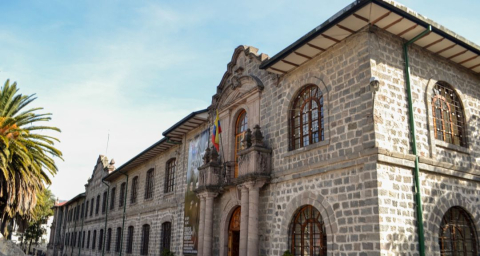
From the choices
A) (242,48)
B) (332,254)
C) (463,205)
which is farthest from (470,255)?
(242,48)

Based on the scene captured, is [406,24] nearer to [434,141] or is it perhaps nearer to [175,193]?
[434,141]

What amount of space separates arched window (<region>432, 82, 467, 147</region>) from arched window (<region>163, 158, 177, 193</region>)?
12.5 meters

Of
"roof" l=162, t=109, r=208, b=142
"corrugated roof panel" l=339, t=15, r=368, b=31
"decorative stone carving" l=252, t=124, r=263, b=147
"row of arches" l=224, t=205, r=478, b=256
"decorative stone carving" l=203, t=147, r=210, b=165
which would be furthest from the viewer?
"roof" l=162, t=109, r=208, b=142

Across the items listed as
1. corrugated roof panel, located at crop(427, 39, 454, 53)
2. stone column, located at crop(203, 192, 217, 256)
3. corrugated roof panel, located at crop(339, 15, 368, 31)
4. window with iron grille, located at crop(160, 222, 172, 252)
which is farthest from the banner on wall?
corrugated roof panel, located at crop(427, 39, 454, 53)

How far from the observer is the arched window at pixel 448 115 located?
10656 millimetres

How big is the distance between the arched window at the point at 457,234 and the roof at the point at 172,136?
31.8 feet

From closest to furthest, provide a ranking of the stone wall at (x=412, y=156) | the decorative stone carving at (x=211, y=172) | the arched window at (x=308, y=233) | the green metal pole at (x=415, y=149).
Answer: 1. the stone wall at (x=412, y=156)
2. the green metal pole at (x=415, y=149)
3. the arched window at (x=308, y=233)
4. the decorative stone carving at (x=211, y=172)

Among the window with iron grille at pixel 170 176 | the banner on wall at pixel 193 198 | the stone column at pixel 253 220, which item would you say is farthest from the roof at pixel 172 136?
the stone column at pixel 253 220

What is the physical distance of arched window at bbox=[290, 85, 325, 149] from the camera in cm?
1094

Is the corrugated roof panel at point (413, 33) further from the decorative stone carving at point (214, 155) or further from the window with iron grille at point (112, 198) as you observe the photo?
the window with iron grille at point (112, 198)

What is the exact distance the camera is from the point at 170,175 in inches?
811

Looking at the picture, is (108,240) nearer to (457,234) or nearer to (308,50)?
(308,50)

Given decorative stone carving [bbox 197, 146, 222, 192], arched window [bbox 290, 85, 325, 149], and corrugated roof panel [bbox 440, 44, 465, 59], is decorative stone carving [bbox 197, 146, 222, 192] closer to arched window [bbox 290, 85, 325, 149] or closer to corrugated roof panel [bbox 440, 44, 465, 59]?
arched window [bbox 290, 85, 325, 149]

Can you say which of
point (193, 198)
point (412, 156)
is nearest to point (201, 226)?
point (193, 198)
